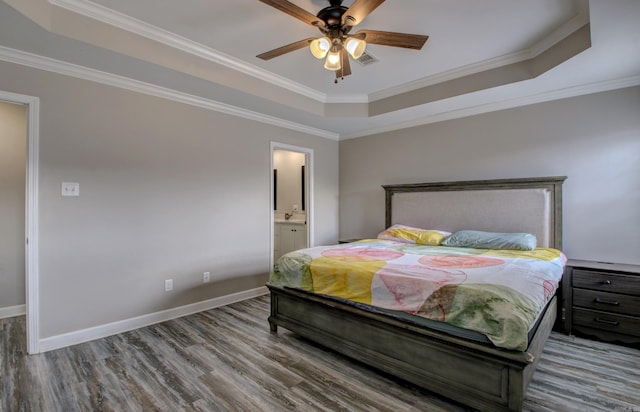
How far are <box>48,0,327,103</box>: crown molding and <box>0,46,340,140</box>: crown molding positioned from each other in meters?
0.58

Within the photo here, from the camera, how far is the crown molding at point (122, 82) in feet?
8.05

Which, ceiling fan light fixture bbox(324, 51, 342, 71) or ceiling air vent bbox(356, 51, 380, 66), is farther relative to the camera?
ceiling air vent bbox(356, 51, 380, 66)

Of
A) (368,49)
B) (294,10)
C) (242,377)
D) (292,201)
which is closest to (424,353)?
(242,377)

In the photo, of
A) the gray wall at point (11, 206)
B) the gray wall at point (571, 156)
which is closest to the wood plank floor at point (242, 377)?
the gray wall at point (11, 206)

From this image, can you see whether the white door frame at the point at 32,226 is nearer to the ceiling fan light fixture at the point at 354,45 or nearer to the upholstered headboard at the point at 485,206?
the ceiling fan light fixture at the point at 354,45

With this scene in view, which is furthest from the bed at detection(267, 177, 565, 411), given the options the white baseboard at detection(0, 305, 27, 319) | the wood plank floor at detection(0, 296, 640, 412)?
the white baseboard at detection(0, 305, 27, 319)

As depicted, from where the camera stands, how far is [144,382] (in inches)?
84.6

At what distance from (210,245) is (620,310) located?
412 cm

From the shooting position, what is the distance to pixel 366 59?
122 inches

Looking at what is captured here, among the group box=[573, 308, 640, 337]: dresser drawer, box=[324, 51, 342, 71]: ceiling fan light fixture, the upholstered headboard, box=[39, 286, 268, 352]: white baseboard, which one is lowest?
box=[39, 286, 268, 352]: white baseboard

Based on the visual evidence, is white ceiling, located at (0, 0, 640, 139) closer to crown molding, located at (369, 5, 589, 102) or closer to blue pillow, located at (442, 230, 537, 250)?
crown molding, located at (369, 5, 589, 102)

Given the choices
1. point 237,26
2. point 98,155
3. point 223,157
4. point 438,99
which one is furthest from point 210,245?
point 438,99

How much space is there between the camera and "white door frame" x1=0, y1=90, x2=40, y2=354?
2.50 m

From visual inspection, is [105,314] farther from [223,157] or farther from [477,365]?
[477,365]
